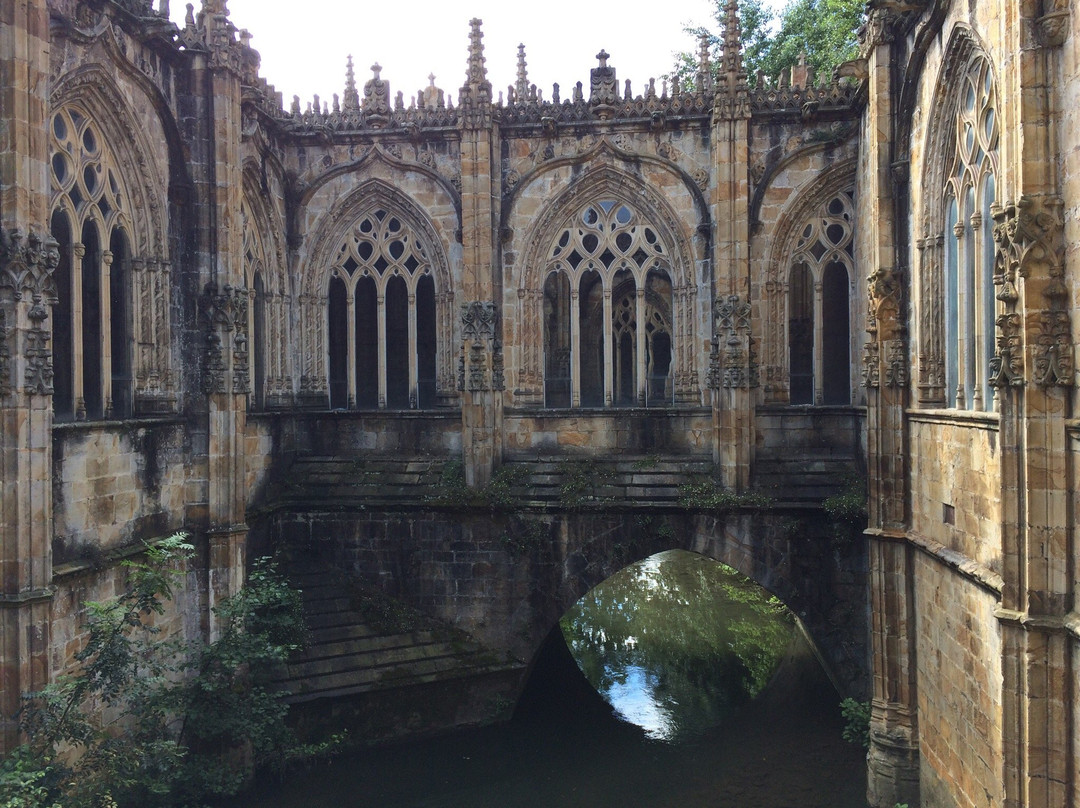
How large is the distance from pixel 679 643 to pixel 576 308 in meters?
7.97

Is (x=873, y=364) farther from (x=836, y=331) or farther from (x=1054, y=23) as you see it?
(x=1054, y=23)

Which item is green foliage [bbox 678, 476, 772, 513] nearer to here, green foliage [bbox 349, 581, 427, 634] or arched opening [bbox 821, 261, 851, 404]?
arched opening [bbox 821, 261, 851, 404]

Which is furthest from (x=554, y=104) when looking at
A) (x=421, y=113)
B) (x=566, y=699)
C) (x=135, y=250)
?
(x=566, y=699)

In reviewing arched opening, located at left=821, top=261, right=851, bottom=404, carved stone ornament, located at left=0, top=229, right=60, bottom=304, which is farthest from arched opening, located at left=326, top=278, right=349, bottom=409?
arched opening, located at left=821, top=261, right=851, bottom=404

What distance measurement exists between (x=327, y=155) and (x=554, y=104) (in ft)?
13.6

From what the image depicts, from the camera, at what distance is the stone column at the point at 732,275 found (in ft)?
44.6

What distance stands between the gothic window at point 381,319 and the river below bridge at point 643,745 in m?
5.96

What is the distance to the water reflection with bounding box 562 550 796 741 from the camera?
49.3ft

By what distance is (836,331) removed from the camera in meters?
15.5

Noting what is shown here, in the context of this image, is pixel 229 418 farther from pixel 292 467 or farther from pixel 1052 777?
pixel 1052 777

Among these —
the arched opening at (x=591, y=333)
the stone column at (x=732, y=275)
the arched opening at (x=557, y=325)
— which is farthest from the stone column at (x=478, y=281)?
the arched opening at (x=591, y=333)

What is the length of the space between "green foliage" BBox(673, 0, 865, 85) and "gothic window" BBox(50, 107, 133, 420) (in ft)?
43.1

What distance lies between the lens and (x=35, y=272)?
8.48 metres

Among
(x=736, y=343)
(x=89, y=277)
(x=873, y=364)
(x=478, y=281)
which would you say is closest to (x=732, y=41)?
(x=736, y=343)
